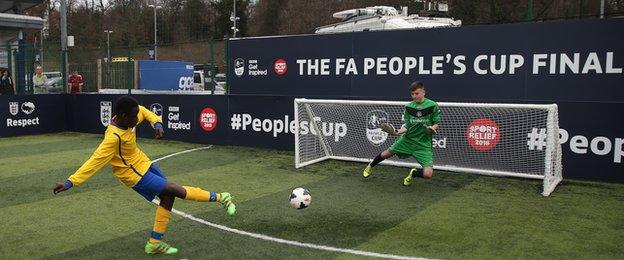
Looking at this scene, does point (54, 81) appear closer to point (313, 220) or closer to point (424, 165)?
point (424, 165)

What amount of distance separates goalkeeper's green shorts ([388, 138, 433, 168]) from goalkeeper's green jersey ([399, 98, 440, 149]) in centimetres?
4

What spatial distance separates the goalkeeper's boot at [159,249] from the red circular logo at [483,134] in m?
6.84

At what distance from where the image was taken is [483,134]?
10750 millimetres

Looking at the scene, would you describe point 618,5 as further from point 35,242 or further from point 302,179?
point 35,242

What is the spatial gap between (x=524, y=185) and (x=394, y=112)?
317 cm

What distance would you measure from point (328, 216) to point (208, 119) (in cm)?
855

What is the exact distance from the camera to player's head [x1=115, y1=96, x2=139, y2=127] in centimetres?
550

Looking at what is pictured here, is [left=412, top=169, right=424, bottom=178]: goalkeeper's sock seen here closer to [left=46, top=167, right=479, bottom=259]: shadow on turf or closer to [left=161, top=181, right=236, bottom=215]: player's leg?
[left=46, top=167, right=479, bottom=259]: shadow on turf

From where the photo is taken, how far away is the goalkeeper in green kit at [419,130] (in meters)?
8.99

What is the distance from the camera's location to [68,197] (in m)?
8.65

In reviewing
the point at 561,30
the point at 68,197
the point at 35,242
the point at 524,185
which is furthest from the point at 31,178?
the point at 561,30

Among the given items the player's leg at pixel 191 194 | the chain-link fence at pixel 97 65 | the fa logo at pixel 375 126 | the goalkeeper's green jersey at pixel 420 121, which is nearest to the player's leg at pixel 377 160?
the goalkeeper's green jersey at pixel 420 121

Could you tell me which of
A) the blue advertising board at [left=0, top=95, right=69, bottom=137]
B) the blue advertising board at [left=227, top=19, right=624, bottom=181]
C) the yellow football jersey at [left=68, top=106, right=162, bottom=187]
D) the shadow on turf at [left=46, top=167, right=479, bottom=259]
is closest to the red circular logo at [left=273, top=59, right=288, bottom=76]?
the blue advertising board at [left=227, top=19, right=624, bottom=181]

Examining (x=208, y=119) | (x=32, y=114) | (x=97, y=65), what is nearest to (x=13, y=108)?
(x=32, y=114)
